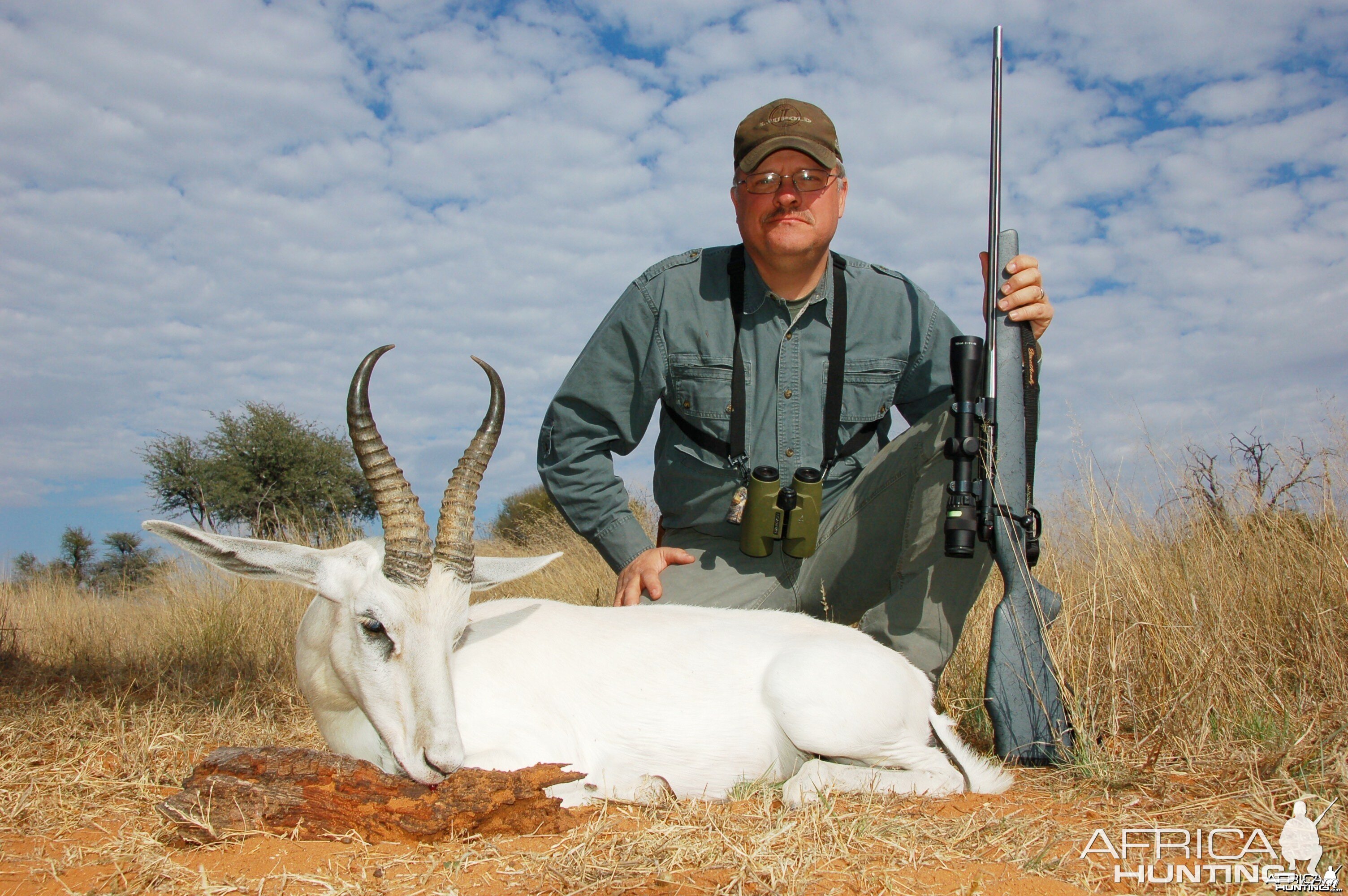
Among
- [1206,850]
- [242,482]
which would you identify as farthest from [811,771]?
[242,482]

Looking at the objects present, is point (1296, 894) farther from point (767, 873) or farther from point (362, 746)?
point (362, 746)

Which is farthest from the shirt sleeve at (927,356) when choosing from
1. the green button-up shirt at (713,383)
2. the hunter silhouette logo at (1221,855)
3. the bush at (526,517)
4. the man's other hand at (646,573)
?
the bush at (526,517)

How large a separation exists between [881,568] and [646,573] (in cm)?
137

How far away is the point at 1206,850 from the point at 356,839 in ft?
9.15

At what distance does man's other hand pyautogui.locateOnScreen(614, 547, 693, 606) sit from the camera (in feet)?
16.1

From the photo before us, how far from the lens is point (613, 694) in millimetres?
3488

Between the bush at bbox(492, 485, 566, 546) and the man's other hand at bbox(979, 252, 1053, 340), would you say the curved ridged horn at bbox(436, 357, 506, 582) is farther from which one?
the bush at bbox(492, 485, 566, 546)

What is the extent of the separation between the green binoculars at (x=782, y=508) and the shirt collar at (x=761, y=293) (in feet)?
3.40

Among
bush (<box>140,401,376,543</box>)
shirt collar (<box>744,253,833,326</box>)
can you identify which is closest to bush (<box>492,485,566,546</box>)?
bush (<box>140,401,376,543</box>)

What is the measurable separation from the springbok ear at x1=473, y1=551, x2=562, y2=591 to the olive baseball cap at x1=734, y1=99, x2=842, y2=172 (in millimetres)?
2696

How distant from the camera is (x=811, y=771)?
11.1 ft

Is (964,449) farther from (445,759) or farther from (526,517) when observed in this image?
(526,517)

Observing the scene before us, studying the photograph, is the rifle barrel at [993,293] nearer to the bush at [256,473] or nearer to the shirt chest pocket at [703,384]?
the shirt chest pocket at [703,384]

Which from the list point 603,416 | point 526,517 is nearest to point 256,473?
point 526,517
